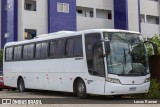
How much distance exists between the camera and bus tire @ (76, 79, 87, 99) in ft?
55.3

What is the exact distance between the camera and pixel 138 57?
16422 millimetres

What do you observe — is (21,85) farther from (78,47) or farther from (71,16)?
(71,16)

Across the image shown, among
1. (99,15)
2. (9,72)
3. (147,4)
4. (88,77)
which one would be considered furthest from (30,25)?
(88,77)

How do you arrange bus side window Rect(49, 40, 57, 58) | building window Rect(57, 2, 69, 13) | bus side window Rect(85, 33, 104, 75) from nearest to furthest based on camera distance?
1. bus side window Rect(85, 33, 104, 75)
2. bus side window Rect(49, 40, 57, 58)
3. building window Rect(57, 2, 69, 13)

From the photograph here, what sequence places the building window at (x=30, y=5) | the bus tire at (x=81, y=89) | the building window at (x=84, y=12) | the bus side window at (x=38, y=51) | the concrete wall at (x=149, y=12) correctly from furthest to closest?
the concrete wall at (x=149, y=12)
the building window at (x=84, y=12)
the building window at (x=30, y=5)
the bus side window at (x=38, y=51)
the bus tire at (x=81, y=89)

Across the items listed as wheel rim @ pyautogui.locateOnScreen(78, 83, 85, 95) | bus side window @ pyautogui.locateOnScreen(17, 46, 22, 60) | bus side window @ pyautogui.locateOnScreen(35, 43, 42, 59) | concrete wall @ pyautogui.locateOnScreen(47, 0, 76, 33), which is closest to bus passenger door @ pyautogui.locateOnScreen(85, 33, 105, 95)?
wheel rim @ pyautogui.locateOnScreen(78, 83, 85, 95)

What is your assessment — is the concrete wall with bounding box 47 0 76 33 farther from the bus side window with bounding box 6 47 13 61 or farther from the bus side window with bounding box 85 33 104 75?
the bus side window with bounding box 85 33 104 75

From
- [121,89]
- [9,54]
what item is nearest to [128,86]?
[121,89]

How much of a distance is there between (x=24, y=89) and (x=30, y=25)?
15.5m

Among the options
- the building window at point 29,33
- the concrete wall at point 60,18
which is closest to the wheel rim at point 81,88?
the building window at point 29,33

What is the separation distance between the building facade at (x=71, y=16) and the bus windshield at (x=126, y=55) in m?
22.3

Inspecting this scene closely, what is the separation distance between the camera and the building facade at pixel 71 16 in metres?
38.3

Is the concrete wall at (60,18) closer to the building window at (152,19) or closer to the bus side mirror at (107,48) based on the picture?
the building window at (152,19)

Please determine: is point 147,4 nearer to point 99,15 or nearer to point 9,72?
point 99,15
